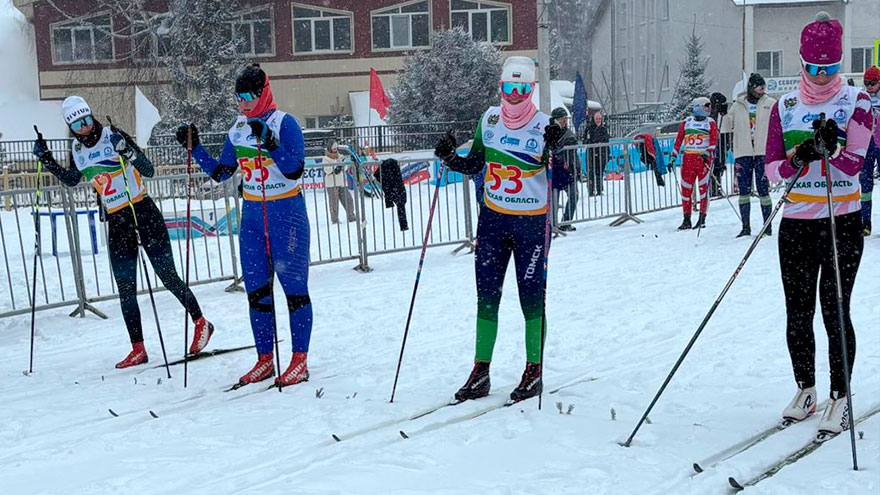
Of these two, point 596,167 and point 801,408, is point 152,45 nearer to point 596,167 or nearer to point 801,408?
point 596,167

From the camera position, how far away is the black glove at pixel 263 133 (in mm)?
6438

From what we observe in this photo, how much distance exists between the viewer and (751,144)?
12648 mm

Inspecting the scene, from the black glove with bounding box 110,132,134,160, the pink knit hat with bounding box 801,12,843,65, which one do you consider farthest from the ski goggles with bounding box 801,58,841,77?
the black glove with bounding box 110,132,134,160

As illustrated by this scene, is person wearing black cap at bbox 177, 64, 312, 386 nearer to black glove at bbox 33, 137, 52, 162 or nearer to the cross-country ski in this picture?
the cross-country ski

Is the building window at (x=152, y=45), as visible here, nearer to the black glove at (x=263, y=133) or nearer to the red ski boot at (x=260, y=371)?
the red ski boot at (x=260, y=371)

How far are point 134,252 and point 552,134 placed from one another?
3.56 m

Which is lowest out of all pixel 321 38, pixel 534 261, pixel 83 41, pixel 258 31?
pixel 534 261

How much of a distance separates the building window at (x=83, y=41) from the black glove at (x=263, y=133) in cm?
3445

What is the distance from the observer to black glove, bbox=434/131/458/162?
236 inches

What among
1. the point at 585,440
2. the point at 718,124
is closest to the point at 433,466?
the point at 585,440

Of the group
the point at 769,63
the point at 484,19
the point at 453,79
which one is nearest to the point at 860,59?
the point at 769,63

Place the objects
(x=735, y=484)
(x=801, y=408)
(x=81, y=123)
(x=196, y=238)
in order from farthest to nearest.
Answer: (x=196, y=238) < (x=81, y=123) < (x=801, y=408) < (x=735, y=484)

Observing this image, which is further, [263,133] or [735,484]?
[263,133]

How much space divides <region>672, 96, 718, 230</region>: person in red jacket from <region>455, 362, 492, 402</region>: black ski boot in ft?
25.6
